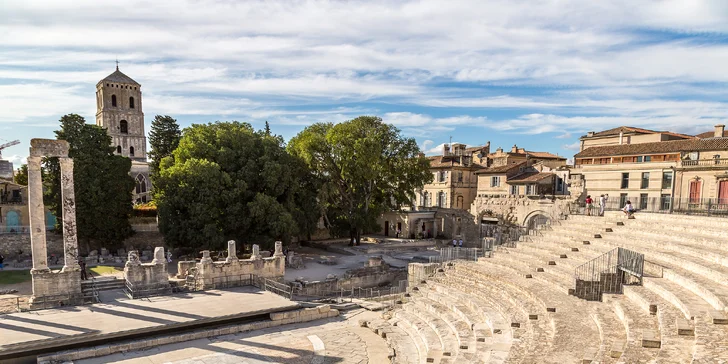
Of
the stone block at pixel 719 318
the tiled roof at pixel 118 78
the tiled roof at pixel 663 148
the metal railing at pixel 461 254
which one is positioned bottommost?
the metal railing at pixel 461 254

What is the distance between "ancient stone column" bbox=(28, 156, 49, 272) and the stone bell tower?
44.4 meters

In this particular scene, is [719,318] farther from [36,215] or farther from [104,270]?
[104,270]

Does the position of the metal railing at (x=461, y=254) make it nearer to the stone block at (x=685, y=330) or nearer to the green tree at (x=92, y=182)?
the stone block at (x=685, y=330)

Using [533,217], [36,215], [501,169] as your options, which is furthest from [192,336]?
[501,169]

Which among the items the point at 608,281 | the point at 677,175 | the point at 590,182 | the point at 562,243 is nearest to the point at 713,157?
the point at 677,175

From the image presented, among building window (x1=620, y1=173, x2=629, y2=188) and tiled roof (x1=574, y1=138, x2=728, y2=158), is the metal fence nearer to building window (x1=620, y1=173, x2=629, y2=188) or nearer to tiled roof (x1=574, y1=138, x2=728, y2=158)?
A: tiled roof (x1=574, y1=138, x2=728, y2=158)

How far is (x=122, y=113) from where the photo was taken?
5875cm

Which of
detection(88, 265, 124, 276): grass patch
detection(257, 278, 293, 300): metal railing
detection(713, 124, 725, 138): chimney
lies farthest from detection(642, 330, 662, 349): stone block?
detection(713, 124, 725, 138): chimney

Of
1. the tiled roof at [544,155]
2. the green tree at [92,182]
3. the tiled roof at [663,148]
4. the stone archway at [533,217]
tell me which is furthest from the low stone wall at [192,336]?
the tiled roof at [544,155]

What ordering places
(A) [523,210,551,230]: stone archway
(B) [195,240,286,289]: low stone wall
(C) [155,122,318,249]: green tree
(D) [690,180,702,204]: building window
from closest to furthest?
1. (B) [195,240,286,289]: low stone wall
2. (D) [690,180,702,204]: building window
3. (C) [155,122,318,249]: green tree
4. (A) [523,210,551,230]: stone archway

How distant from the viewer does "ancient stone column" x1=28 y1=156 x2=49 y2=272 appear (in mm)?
18328

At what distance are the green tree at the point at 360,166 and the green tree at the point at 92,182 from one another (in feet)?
43.7

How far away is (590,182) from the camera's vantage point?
109 ft

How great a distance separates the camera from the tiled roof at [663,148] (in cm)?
2648
